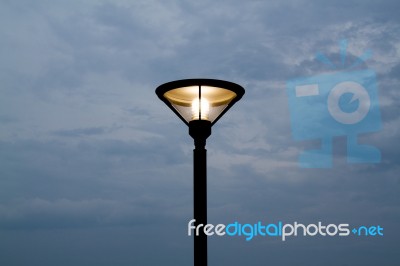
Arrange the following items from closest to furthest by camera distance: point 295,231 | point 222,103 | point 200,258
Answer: point 200,258, point 222,103, point 295,231

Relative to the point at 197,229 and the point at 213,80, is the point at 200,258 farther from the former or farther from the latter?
the point at 213,80

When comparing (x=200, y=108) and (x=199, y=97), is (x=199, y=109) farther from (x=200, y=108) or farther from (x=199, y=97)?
(x=199, y=97)

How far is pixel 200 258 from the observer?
25.1 ft

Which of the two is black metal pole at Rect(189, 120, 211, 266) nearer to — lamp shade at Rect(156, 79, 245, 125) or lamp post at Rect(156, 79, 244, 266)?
lamp post at Rect(156, 79, 244, 266)

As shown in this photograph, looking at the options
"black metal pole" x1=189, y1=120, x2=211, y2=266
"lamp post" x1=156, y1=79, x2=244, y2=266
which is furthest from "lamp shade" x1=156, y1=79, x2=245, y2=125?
"black metal pole" x1=189, y1=120, x2=211, y2=266

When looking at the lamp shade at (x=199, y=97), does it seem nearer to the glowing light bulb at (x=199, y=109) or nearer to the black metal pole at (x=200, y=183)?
the glowing light bulb at (x=199, y=109)

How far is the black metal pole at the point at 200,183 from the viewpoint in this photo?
7.65m

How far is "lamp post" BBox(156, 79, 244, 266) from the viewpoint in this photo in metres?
7.85

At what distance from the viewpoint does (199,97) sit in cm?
798

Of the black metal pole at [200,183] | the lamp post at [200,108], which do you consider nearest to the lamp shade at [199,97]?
the lamp post at [200,108]

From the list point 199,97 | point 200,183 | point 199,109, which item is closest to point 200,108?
point 199,109

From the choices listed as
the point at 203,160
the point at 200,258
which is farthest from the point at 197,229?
the point at 203,160

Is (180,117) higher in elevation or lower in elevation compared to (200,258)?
higher

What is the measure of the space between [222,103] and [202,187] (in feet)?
3.56
